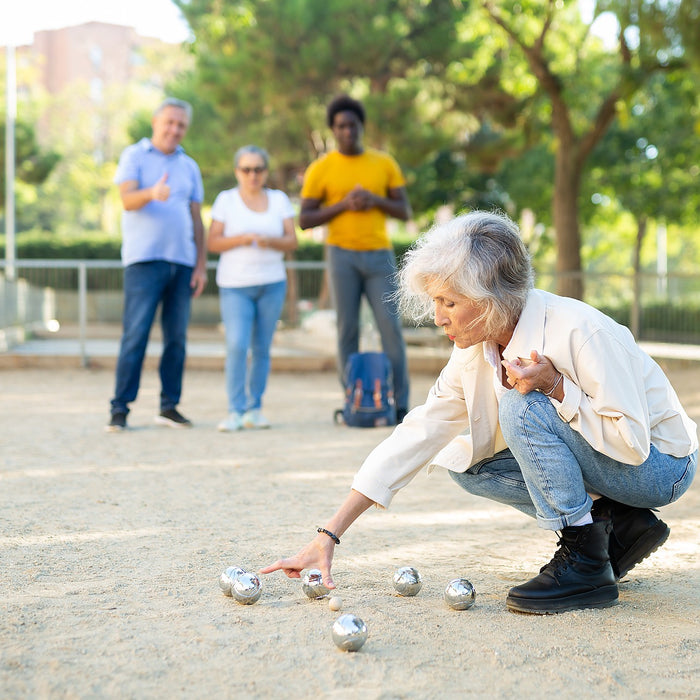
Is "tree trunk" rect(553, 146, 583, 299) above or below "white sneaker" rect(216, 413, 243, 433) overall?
above

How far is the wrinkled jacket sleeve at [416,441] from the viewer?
3.04 m

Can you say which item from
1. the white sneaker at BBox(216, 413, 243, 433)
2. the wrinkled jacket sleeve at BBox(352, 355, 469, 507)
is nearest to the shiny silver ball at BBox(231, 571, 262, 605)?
the wrinkled jacket sleeve at BBox(352, 355, 469, 507)

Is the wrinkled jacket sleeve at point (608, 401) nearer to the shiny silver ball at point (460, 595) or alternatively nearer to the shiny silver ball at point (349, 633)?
the shiny silver ball at point (460, 595)

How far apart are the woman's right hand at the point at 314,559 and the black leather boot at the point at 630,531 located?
0.85m

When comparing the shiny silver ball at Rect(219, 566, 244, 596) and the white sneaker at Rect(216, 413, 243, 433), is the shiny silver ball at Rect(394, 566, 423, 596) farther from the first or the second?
the white sneaker at Rect(216, 413, 243, 433)

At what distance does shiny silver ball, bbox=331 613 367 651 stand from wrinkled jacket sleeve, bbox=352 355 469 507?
0.48 m

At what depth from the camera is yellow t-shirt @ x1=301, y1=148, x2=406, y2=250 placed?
716cm

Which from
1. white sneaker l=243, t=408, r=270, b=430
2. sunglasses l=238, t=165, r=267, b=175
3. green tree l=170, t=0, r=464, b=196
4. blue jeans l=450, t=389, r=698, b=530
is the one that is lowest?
white sneaker l=243, t=408, r=270, b=430

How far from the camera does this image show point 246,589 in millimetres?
3000

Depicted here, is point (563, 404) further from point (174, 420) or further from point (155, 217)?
point (174, 420)

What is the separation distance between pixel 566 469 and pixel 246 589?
1005 millimetres

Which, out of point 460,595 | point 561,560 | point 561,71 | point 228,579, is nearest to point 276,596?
point 228,579

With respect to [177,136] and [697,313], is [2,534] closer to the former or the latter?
[177,136]

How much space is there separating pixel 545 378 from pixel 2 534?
2.22 meters
